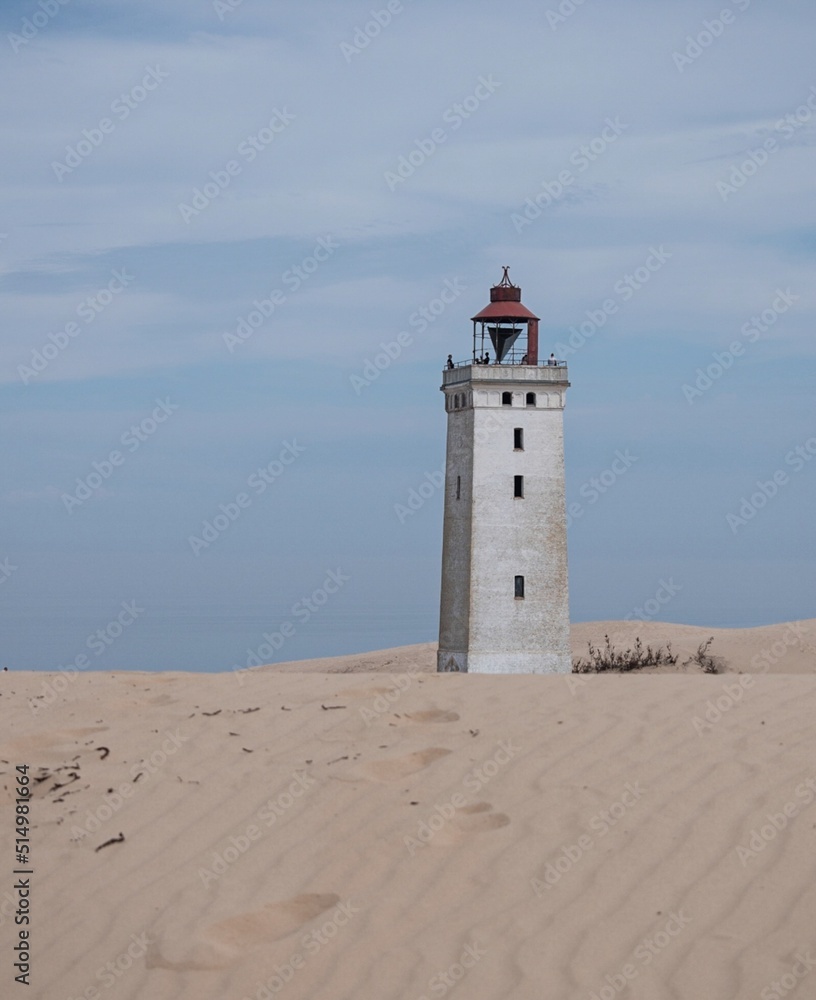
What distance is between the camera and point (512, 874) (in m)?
9.06

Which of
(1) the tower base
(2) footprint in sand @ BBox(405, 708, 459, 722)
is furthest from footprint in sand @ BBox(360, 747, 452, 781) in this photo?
(1) the tower base

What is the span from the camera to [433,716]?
12.2m

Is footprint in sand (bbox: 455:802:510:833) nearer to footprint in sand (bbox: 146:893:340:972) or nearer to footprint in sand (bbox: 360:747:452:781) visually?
footprint in sand (bbox: 360:747:452:781)

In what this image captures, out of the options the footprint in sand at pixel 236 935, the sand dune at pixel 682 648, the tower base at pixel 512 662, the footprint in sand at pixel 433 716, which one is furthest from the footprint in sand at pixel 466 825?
the tower base at pixel 512 662

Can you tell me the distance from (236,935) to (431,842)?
156cm

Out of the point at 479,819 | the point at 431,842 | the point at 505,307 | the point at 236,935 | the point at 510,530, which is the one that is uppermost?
the point at 505,307

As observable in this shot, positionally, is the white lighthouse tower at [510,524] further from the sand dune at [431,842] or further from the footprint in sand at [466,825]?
the footprint in sand at [466,825]

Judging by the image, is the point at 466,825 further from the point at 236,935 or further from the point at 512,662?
the point at 512,662

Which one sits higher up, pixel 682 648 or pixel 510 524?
pixel 510 524

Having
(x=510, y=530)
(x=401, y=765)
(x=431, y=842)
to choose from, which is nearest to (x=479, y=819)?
(x=431, y=842)

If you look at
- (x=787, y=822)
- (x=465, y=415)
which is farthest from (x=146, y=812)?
(x=465, y=415)

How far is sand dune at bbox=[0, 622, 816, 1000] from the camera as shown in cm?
818

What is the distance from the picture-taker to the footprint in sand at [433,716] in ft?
39.6

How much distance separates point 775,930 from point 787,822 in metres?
1.30
